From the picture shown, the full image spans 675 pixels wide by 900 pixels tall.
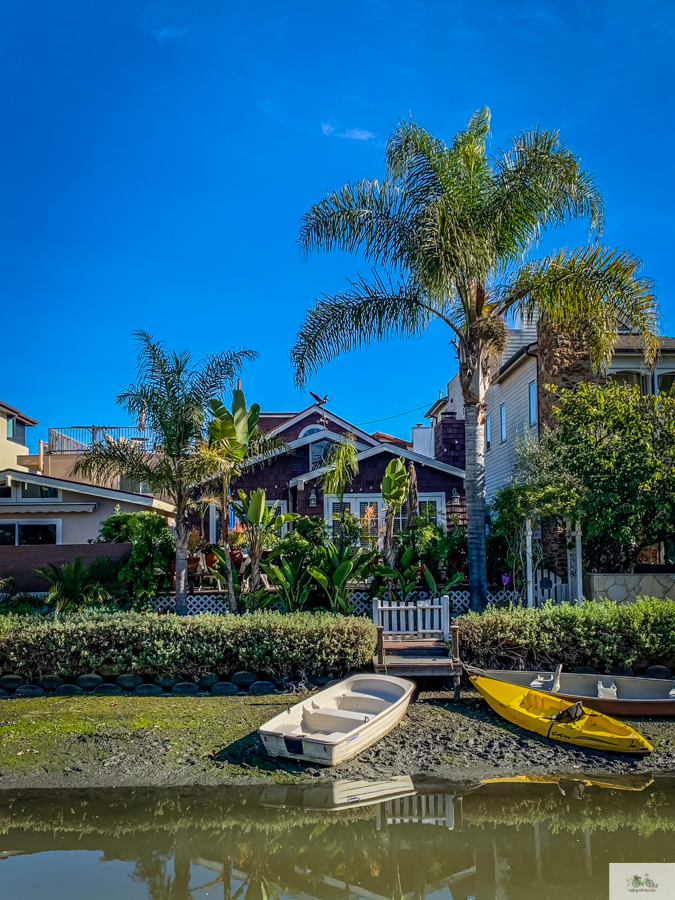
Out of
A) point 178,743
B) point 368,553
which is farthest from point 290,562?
point 178,743

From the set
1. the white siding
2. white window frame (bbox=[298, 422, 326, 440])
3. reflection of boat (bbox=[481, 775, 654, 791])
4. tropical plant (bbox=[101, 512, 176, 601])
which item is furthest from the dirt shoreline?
white window frame (bbox=[298, 422, 326, 440])

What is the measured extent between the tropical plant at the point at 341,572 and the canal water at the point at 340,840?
21.3 ft

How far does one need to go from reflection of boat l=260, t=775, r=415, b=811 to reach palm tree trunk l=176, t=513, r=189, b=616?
23.1 ft

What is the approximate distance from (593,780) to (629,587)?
243 inches

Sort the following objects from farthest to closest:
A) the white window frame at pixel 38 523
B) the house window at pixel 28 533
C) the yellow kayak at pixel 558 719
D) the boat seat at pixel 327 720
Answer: the house window at pixel 28 533, the white window frame at pixel 38 523, the boat seat at pixel 327 720, the yellow kayak at pixel 558 719

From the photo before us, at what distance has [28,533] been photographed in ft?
73.7

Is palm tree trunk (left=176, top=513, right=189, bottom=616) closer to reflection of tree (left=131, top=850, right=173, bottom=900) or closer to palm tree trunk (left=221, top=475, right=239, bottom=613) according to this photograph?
palm tree trunk (left=221, top=475, right=239, bottom=613)

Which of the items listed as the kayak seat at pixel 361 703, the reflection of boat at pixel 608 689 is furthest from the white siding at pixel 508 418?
the kayak seat at pixel 361 703

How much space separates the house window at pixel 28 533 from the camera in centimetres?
2233

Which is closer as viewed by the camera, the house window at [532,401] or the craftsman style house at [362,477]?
the house window at [532,401]

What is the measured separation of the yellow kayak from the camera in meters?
9.39

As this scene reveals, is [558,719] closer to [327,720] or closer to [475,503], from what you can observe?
[327,720]

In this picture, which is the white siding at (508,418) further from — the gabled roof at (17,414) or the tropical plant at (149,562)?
the gabled roof at (17,414)

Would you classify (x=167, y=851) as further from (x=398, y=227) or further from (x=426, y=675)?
(x=398, y=227)
